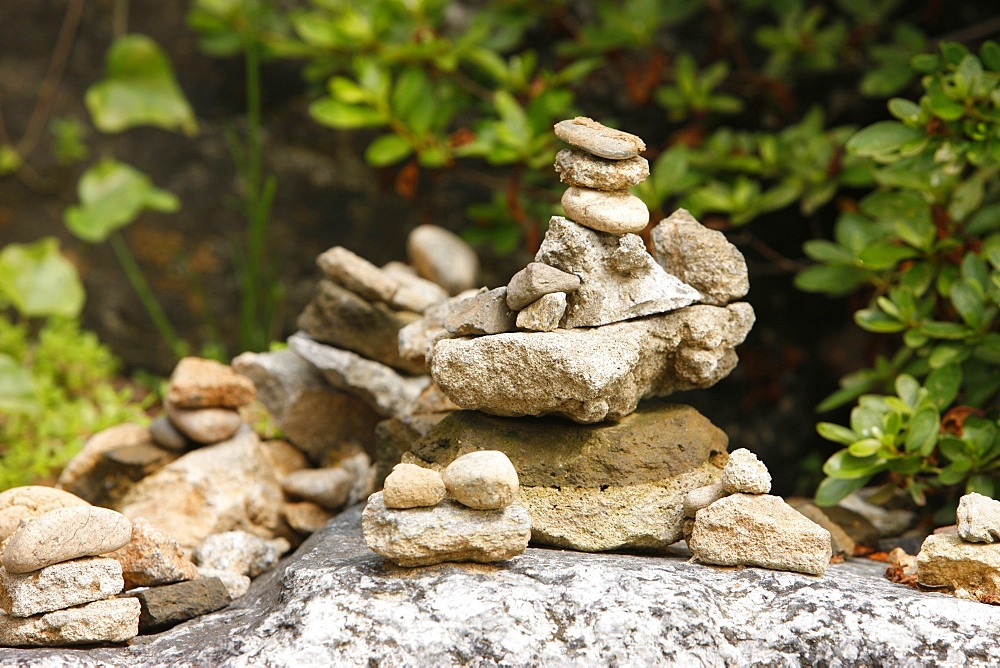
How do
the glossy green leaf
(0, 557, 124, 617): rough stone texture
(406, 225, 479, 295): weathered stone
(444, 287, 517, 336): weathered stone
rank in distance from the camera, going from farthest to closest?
the glossy green leaf → (406, 225, 479, 295): weathered stone → (444, 287, 517, 336): weathered stone → (0, 557, 124, 617): rough stone texture

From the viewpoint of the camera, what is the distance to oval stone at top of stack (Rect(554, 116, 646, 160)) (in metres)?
2.54

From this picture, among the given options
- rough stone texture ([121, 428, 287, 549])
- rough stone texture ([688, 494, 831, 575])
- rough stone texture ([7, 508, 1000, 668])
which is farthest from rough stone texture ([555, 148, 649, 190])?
rough stone texture ([121, 428, 287, 549])

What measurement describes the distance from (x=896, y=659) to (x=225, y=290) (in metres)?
4.15

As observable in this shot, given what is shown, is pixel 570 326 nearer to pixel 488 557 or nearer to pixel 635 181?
pixel 635 181

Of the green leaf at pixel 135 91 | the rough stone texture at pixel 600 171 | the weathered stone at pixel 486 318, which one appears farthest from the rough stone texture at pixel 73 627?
the green leaf at pixel 135 91

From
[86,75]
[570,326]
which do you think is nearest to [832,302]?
[570,326]

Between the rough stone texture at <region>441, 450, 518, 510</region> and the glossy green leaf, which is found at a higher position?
the rough stone texture at <region>441, 450, 518, 510</region>

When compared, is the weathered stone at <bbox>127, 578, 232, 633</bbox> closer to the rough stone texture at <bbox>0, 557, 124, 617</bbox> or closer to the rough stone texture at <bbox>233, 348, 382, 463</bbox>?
the rough stone texture at <bbox>0, 557, 124, 617</bbox>

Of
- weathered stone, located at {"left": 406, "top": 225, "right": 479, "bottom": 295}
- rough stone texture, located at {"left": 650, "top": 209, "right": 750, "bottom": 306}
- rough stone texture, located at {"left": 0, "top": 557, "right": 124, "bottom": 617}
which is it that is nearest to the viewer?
rough stone texture, located at {"left": 0, "top": 557, "right": 124, "bottom": 617}

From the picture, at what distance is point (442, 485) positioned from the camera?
237cm

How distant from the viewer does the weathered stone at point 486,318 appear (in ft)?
8.64

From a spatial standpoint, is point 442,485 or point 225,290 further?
point 225,290

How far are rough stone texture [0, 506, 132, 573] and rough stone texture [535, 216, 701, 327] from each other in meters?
1.27

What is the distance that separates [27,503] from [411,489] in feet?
3.72
